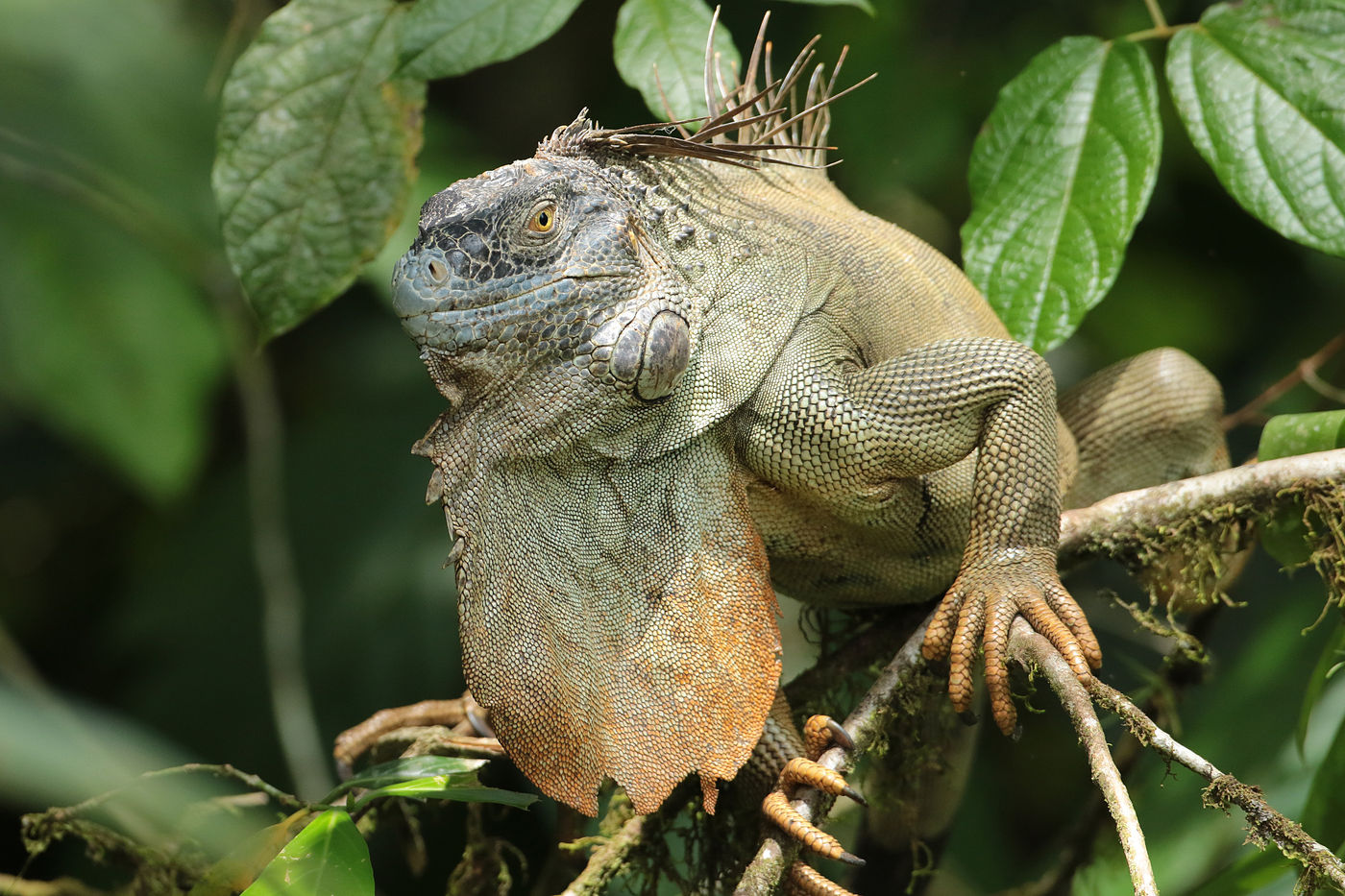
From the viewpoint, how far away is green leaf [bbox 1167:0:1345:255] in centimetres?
233

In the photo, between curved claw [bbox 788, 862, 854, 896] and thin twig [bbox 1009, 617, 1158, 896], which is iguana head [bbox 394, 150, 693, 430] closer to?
thin twig [bbox 1009, 617, 1158, 896]

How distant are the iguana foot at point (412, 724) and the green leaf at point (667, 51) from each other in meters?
1.45

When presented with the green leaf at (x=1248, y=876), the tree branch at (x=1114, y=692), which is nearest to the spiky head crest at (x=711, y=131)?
the tree branch at (x=1114, y=692)

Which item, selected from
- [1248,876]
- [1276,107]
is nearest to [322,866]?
[1248,876]

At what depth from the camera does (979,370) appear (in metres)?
2.18

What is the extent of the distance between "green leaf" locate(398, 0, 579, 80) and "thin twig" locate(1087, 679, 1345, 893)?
5.77 feet

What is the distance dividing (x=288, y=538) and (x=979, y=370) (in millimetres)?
3239

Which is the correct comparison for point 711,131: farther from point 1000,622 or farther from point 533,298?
point 1000,622

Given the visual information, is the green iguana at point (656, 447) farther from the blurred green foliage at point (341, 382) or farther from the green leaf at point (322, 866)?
the blurred green foliage at point (341, 382)

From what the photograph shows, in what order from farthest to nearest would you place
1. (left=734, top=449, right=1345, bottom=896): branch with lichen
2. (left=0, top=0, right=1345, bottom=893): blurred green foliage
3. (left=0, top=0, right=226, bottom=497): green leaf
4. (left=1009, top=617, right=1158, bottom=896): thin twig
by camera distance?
1. (left=0, top=0, right=1345, bottom=893): blurred green foliage
2. (left=0, top=0, right=226, bottom=497): green leaf
3. (left=734, top=449, right=1345, bottom=896): branch with lichen
4. (left=1009, top=617, right=1158, bottom=896): thin twig

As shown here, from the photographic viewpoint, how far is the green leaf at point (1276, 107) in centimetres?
233

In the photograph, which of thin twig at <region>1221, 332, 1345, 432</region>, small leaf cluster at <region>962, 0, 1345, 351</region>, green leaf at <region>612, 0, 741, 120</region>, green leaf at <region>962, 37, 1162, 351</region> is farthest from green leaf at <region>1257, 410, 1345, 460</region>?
green leaf at <region>612, 0, 741, 120</region>

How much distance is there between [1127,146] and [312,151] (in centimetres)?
183

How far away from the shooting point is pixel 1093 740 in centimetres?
168
